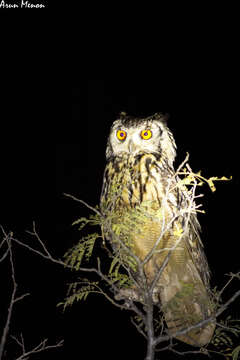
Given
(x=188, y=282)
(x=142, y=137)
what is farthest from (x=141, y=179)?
(x=188, y=282)

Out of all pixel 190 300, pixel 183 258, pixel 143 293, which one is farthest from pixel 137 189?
pixel 143 293

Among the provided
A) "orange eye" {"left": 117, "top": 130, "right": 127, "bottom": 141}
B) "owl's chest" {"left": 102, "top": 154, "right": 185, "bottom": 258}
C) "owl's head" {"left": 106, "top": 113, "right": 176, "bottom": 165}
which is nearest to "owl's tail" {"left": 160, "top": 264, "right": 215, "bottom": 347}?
"owl's chest" {"left": 102, "top": 154, "right": 185, "bottom": 258}

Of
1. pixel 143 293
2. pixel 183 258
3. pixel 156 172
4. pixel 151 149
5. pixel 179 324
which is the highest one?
pixel 151 149

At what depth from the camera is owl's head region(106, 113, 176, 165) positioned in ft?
5.40

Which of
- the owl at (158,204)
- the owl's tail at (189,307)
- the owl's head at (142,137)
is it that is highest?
the owl's head at (142,137)

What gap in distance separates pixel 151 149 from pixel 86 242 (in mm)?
851

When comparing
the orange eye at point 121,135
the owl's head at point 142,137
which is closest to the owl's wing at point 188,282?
the owl's head at point 142,137

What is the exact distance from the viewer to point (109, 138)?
5.83 feet

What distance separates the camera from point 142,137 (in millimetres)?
1649

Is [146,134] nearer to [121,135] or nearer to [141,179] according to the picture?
[121,135]

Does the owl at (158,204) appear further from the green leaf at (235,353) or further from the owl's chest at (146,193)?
the green leaf at (235,353)

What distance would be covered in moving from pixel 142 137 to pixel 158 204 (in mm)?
385

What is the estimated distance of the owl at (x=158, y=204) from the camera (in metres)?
1.38

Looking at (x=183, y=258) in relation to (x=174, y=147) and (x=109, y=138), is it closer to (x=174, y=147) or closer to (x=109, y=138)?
(x=174, y=147)
